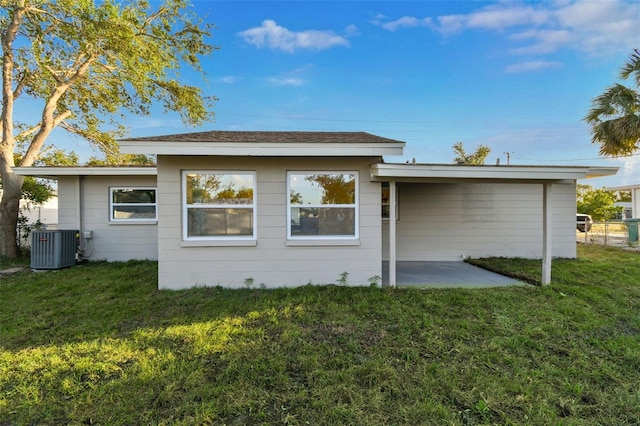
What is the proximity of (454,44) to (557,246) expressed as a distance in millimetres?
8673

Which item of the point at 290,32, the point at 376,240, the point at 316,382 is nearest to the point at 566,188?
the point at 376,240

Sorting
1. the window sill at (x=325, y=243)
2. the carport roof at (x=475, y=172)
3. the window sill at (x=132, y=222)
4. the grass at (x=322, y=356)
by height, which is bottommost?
the grass at (x=322, y=356)

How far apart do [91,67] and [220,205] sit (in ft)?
29.5

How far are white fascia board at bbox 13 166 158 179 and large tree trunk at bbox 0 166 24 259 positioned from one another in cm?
79

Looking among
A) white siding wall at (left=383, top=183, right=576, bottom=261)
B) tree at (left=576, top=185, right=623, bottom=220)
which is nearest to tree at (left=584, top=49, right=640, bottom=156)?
white siding wall at (left=383, top=183, right=576, bottom=261)

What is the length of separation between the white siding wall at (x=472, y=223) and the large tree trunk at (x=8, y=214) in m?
11.0

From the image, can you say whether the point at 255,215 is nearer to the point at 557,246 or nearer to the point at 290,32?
the point at 557,246

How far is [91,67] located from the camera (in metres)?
10.1

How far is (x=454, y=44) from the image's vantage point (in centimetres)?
1196

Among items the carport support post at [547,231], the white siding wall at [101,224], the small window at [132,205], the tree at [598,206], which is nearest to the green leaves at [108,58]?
the white siding wall at [101,224]

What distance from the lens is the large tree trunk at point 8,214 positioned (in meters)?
8.61

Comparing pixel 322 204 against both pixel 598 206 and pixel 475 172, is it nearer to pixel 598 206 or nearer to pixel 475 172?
pixel 475 172

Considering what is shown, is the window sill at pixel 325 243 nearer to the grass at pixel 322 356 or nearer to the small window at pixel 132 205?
the grass at pixel 322 356

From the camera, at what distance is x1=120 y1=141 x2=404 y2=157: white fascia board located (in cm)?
490
